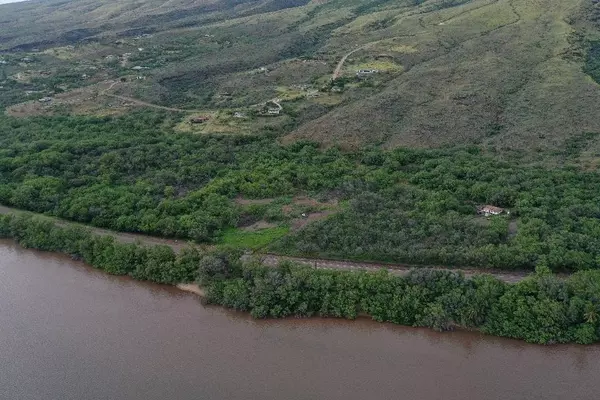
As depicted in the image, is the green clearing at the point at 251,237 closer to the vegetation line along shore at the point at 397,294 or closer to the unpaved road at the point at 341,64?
the vegetation line along shore at the point at 397,294

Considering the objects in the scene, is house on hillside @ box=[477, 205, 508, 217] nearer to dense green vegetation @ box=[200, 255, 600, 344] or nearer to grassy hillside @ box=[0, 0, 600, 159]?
dense green vegetation @ box=[200, 255, 600, 344]

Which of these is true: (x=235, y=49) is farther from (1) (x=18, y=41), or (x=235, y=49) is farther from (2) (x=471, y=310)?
(2) (x=471, y=310)

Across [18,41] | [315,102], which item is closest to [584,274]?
[315,102]

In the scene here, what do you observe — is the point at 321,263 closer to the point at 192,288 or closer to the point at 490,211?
the point at 192,288

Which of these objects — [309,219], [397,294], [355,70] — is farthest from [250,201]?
[355,70]

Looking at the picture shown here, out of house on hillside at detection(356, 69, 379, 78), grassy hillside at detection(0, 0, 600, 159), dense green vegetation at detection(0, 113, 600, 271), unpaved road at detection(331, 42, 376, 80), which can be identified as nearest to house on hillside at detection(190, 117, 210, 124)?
grassy hillside at detection(0, 0, 600, 159)

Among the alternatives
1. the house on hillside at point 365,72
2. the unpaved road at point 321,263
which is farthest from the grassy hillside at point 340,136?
the house on hillside at point 365,72

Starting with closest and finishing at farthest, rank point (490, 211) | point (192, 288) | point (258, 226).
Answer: point (192, 288)
point (490, 211)
point (258, 226)
